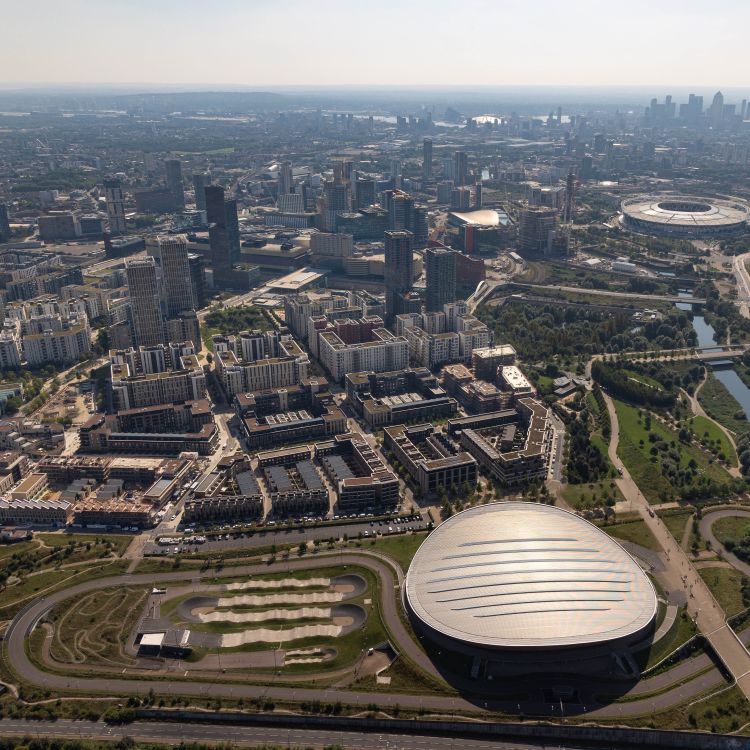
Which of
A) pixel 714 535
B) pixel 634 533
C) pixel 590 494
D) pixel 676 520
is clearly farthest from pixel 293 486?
pixel 714 535

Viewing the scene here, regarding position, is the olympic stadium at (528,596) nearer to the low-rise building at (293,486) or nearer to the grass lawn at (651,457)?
the low-rise building at (293,486)

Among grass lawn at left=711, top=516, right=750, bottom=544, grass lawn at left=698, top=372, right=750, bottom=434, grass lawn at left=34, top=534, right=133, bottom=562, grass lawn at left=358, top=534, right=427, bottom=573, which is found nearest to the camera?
grass lawn at left=358, top=534, right=427, bottom=573

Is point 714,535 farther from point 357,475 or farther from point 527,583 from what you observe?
point 357,475

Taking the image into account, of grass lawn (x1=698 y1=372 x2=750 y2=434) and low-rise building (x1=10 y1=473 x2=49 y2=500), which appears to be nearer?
low-rise building (x1=10 y1=473 x2=49 y2=500)

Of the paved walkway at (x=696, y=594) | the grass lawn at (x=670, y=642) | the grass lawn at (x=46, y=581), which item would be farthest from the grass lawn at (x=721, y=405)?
the grass lawn at (x=46, y=581)

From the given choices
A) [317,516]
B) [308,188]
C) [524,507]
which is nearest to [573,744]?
[524,507]

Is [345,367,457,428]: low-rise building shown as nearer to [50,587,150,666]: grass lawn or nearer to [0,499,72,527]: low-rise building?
[0,499,72,527]: low-rise building

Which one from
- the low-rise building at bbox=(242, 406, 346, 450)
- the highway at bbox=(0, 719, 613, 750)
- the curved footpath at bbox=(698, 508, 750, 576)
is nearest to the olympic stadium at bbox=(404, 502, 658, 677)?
the highway at bbox=(0, 719, 613, 750)

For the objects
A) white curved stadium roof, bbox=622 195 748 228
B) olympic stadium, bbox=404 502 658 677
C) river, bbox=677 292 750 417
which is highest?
white curved stadium roof, bbox=622 195 748 228
